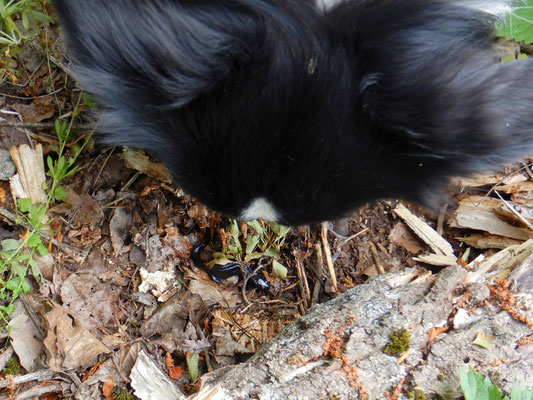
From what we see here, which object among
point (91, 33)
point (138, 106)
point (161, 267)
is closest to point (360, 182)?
point (138, 106)

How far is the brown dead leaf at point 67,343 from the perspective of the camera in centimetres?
253

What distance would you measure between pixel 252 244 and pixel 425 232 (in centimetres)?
102

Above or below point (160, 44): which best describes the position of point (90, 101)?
below

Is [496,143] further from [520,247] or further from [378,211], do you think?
[378,211]

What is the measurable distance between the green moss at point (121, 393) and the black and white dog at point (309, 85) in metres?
1.32

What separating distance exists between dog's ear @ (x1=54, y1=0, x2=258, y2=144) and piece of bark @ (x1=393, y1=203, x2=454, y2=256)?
181 cm

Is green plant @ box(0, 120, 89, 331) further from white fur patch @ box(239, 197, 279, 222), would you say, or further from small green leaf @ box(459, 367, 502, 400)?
small green leaf @ box(459, 367, 502, 400)

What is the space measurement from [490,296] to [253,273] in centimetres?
128

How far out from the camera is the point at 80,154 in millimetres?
2893

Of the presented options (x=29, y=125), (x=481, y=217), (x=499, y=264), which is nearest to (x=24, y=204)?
(x=29, y=125)

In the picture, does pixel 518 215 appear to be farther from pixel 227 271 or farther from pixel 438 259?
pixel 227 271

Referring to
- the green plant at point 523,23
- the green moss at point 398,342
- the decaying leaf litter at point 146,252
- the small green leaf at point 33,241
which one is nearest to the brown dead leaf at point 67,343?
the decaying leaf litter at point 146,252

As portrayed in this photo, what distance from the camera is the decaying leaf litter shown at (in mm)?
2631

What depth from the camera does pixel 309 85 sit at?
1.64m
